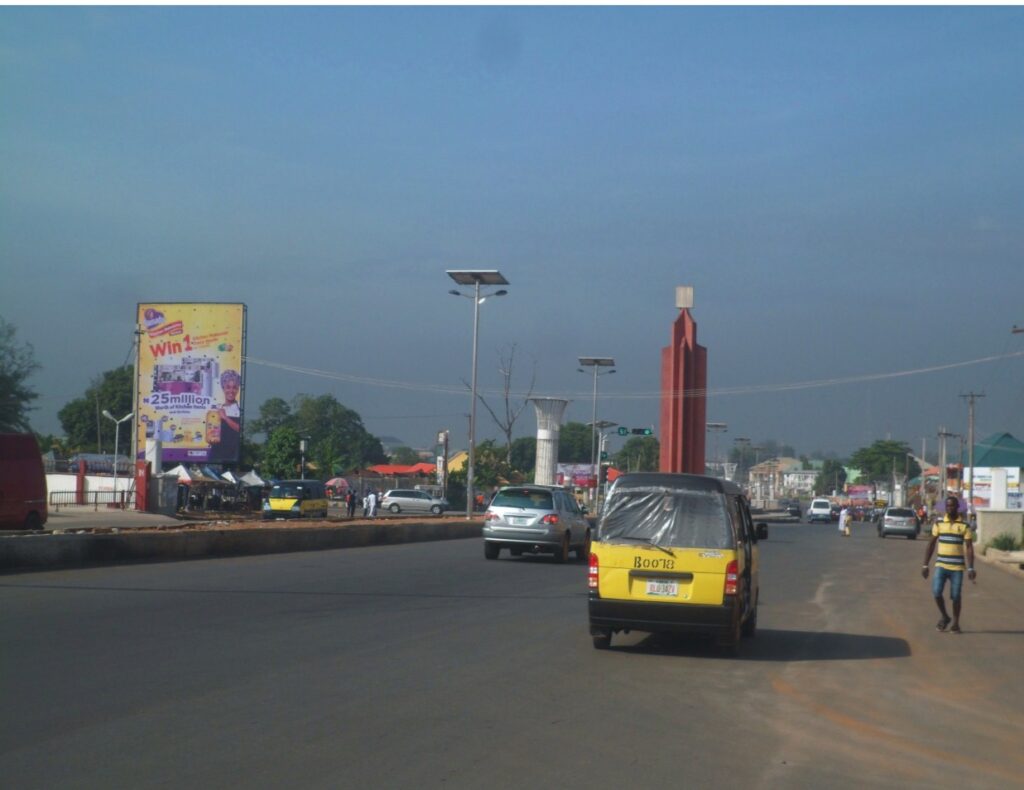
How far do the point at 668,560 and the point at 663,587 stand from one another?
0.29m

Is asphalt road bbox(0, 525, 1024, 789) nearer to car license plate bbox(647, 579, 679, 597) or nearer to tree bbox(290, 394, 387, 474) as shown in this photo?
car license plate bbox(647, 579, 679, 597)

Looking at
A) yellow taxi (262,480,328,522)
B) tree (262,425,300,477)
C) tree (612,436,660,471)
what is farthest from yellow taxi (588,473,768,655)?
tree (612,436,660,471)

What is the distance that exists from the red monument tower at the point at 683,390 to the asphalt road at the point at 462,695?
174ft

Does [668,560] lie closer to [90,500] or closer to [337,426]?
[90,500]

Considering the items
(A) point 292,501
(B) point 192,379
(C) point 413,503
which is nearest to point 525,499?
(A) point 292,501

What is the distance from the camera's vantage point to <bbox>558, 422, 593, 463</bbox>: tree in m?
189

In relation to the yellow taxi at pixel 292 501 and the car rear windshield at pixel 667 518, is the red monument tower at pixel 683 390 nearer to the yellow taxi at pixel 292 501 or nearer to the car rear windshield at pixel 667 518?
the yellow taxi at pixel 292 501

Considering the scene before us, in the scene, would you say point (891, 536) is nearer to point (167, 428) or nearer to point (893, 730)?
point (167, 428)

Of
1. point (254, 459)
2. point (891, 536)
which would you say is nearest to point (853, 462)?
point (254, 459)

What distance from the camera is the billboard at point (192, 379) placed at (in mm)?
59062

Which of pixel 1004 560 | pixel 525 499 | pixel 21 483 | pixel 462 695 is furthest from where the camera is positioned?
pixel 1004 560

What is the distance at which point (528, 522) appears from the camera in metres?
27.1

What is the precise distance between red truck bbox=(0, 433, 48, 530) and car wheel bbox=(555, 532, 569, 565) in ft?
42.8

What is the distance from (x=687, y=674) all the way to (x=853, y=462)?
196124 millimetres
